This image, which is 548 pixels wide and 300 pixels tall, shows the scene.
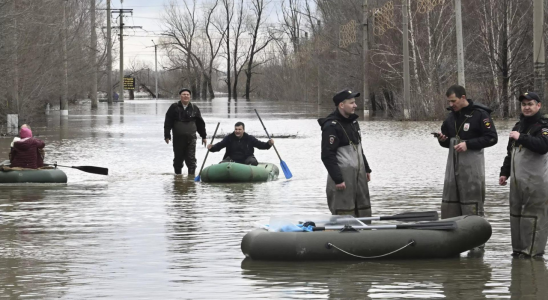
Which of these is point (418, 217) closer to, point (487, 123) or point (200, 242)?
point (487, 123)

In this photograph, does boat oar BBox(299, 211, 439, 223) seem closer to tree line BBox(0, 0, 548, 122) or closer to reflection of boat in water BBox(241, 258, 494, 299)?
reflection of boat in water BBox(241, 258, 494, 299)

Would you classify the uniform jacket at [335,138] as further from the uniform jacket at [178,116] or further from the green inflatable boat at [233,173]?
the uniform jacket at [178,116]

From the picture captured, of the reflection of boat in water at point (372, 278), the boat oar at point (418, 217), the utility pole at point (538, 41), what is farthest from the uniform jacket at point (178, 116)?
the utility pole at point (538, 41)

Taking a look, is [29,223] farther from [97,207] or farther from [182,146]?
[182,146]

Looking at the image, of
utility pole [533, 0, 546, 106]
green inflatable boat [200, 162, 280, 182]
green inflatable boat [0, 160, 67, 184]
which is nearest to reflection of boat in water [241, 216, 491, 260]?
green inflatable boat [200, 162, 280, 182]

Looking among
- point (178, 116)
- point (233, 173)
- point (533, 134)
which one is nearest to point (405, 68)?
point (178, 116)

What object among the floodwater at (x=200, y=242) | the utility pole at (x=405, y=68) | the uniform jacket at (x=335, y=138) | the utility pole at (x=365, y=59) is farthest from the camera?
the utility pole at (x=365, y=59)

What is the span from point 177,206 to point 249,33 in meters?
99.4

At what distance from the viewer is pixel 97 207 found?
595 inches

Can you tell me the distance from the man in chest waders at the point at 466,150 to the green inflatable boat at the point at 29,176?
30.9 feet

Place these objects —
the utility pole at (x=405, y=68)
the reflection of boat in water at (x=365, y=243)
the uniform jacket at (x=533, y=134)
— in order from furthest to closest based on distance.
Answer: the utility pole at (x=405, y=68), the reflection of boat in water at (x=365, y=243), the uniform jacket at (x=533, y=134)

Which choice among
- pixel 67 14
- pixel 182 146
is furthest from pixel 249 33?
pixel 182 146

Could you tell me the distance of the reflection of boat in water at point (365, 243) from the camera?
9703 mm

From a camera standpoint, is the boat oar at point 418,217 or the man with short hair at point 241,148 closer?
the boat oar at point 418,217
